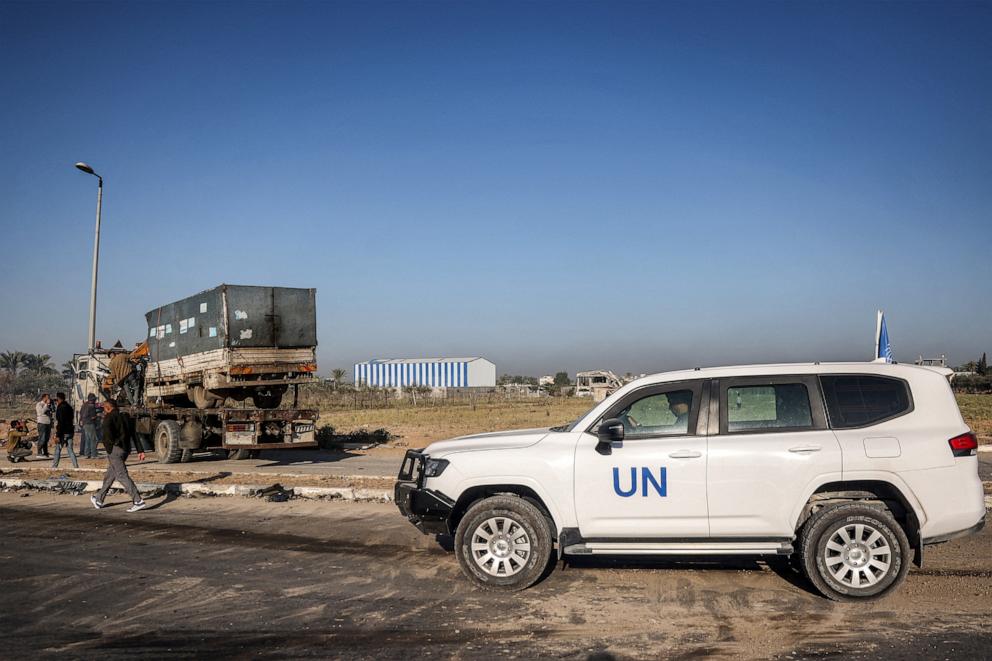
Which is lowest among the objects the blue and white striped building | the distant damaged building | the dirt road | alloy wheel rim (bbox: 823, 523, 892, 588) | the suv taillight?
the dirt road

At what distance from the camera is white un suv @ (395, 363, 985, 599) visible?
598cm

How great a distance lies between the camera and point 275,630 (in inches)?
215

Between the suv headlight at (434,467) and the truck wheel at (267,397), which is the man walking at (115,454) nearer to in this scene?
the truck wheel at (267,397)

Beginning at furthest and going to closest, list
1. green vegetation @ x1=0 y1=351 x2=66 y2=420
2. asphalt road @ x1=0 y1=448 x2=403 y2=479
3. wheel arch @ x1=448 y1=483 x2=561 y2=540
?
green vegetation @ x1=0 y1=351 x2=66 y2=420 → asphalt road @ x1=0 y1=448 x2=403 y2=479 → wheel arch @ x1=448 y1=483 x2=561 y2=540

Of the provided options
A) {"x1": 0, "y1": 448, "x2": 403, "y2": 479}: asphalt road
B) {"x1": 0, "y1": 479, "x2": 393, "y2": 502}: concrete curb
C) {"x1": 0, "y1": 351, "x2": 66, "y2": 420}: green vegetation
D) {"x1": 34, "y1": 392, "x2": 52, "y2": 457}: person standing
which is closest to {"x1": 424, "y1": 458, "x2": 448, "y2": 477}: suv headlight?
{"x1": 0, "y1": 479, "x2": 393, "y2": 502}: concrete curb

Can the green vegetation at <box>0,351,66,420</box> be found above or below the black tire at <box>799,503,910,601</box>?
above

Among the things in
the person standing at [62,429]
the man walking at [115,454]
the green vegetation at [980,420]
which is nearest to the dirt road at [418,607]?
the man walking at [115,454]

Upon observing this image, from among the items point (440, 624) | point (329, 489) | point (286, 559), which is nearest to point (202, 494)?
point (329, 489)

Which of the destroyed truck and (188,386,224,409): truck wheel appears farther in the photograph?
(188,386,224,409): truck wheel

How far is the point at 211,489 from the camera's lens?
12.3 meters

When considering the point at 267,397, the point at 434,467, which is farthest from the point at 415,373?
the point at 434,467

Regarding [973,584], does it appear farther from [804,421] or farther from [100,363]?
[100,363]

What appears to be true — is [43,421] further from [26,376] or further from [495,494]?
[26,376]

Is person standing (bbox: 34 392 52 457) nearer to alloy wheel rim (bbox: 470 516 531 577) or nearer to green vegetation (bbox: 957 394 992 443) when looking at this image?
alloy wheel rim (bbox: 470 516 531 577)
